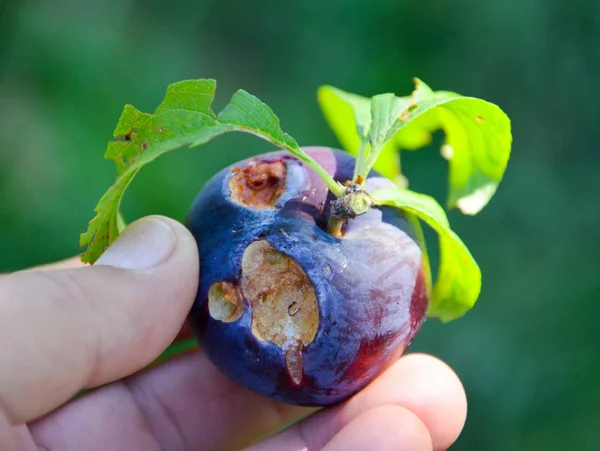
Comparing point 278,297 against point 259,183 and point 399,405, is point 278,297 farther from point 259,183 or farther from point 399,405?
point 399,405

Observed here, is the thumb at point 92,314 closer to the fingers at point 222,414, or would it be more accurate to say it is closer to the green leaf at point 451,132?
the fingers at point 222,414

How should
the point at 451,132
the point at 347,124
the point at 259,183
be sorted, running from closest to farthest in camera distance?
the point at 259,183
the point at 451,132
the point at 347,124

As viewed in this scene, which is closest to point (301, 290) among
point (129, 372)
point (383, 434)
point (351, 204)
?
point (351, 204)

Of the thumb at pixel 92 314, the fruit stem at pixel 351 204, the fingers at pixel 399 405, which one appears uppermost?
the fruit stem at pixel 351 204

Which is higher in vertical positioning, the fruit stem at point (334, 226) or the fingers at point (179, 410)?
the fruit stem at point (334, 226)

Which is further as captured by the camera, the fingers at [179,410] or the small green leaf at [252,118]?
the fingers at [179,410]

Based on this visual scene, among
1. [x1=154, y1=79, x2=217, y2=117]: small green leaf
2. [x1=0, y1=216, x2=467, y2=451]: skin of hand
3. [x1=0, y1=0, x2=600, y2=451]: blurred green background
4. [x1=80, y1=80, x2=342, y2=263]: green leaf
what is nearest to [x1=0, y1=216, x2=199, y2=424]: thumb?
[x1=0, y1=216, x2=467, y2=451]: skin of hand

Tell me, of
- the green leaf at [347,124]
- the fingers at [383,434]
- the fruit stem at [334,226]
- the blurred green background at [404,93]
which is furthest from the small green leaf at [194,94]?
the blurred green background at [404,93]
